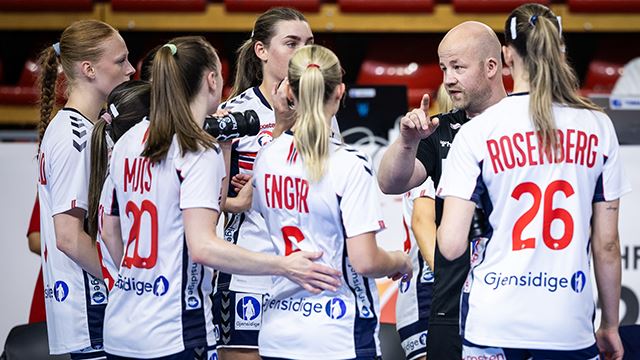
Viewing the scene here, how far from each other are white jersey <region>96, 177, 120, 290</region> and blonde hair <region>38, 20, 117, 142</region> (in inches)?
26.0

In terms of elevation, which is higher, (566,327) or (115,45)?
(115,45)

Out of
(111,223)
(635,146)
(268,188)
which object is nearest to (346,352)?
(268,188)

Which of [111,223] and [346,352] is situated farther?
[111,223]

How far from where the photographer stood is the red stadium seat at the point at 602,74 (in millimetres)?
8938

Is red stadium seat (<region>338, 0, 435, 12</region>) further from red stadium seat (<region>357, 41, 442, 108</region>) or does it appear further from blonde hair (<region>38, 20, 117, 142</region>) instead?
blonde hair (<region>38, 20, 117, 142</region>)

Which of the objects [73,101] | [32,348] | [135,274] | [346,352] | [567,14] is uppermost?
[567,14]

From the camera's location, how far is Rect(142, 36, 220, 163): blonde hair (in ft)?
10.5

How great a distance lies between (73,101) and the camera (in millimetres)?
3928

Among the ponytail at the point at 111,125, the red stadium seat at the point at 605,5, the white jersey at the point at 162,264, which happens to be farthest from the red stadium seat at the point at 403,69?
the white jersey at the point at 162,264

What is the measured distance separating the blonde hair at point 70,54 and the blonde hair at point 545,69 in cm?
178

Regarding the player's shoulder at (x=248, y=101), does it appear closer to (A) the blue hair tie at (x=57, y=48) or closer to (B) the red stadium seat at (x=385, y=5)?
(A) the blue hair tie at (x=57, y=48)

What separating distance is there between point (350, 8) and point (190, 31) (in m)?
1.60

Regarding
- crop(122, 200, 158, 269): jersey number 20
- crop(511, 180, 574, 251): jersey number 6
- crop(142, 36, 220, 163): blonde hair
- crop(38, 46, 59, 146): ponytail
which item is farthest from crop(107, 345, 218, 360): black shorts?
crop(38, 46, 59, 146): ponytail

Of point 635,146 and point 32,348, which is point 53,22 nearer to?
point 32,348
